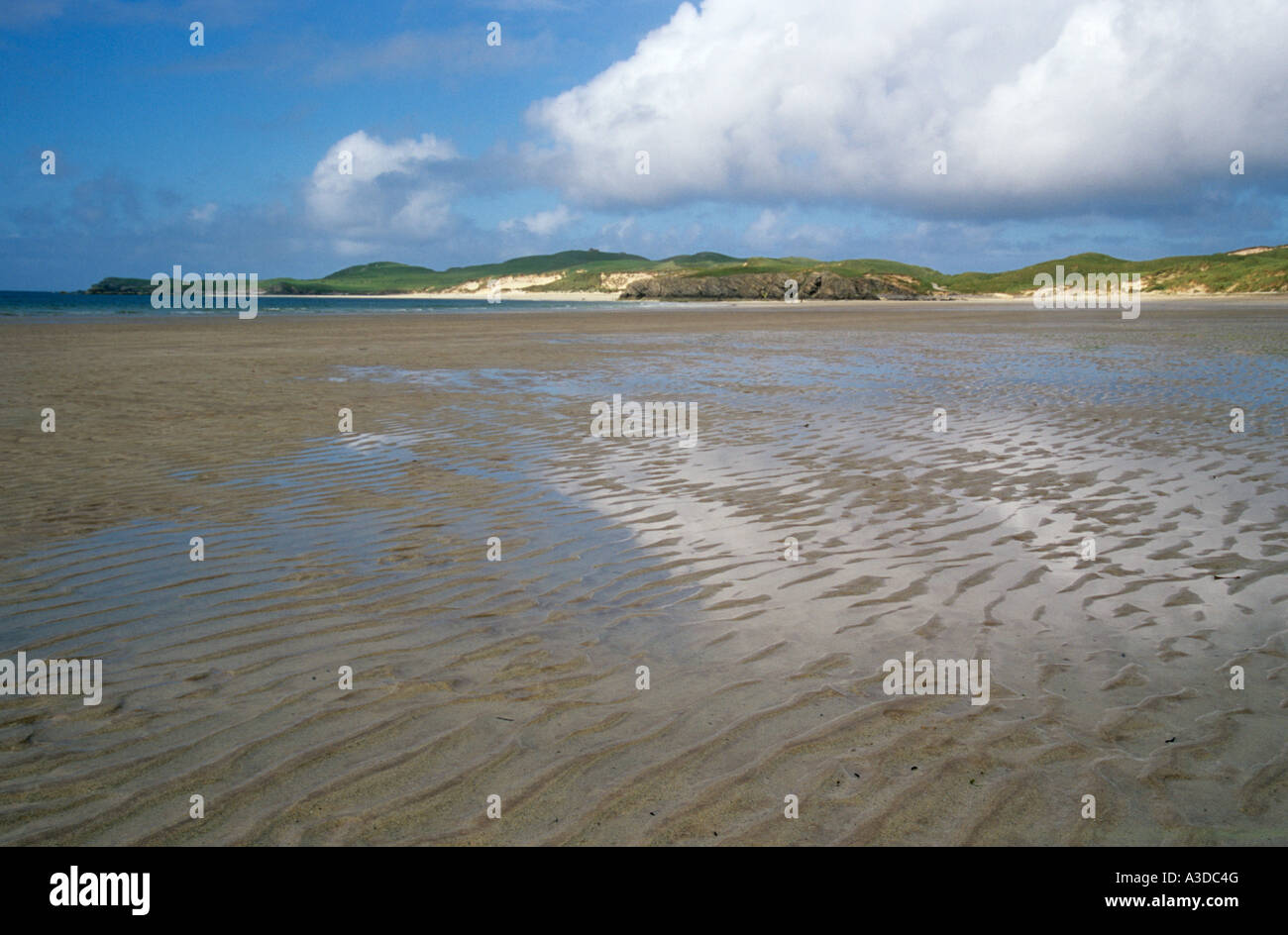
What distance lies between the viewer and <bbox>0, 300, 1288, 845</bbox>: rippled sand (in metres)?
3.39

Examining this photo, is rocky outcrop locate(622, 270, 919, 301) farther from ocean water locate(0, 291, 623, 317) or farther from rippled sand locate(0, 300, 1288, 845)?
rippled sand locate(0, 300, 1288, 845)

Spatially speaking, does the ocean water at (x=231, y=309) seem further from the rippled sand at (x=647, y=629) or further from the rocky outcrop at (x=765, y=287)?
the rippled sand at (x=647, y=629)

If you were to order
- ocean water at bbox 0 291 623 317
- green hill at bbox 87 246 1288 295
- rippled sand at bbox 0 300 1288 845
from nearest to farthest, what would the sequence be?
1. rippled sand at bbox 0 300 1288 845
2. ocean water at bbox 0 291 623 317
3. green hill at bbox 87 246 1288 295

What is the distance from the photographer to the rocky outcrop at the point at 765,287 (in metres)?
117

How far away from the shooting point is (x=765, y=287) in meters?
124

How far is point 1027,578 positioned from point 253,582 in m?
5.47

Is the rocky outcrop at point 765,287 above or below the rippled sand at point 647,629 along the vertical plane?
above

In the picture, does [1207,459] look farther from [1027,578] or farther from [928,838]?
[928,838]

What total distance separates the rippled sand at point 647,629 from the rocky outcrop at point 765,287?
109280 mm

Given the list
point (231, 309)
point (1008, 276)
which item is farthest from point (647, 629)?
point (1008, 276)

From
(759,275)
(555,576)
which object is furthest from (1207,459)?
(759,275)

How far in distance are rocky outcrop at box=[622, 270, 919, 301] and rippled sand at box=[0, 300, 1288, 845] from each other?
109 metres

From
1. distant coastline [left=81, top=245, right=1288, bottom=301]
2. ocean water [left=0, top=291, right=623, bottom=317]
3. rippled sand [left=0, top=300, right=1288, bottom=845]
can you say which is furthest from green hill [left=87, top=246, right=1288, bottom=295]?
rippled sand [left=0, top=300, right=1288, bottom=845]

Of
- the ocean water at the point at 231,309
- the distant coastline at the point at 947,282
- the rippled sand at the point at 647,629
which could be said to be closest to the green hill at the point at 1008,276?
the distant coastline at the point at 947,282
